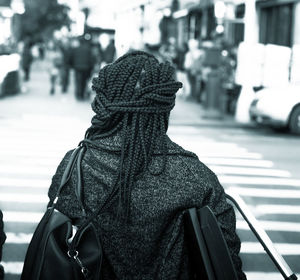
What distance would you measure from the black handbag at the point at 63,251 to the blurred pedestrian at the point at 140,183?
8 cm

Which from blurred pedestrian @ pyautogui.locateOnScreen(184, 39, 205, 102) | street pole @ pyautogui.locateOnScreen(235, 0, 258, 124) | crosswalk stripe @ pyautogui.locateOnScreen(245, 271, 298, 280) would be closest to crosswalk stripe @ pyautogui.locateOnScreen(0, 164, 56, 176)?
crosswalk stripe @ pyautogui.locateOnScreen(245, 271, 298, 280)

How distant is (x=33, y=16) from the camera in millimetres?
59750

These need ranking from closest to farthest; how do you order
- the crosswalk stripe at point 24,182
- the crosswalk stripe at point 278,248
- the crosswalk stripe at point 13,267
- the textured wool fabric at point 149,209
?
1. the textured wool fabric at point 149,209
2. the crosswalk stripe at point 13,267
3. the crosswalk stripe at point 278,248
4. the crosswalk stripe at point 24,182

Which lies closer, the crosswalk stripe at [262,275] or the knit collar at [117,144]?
the knit collar at [117,144]

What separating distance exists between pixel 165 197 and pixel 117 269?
29cm

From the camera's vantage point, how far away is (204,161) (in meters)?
9.97

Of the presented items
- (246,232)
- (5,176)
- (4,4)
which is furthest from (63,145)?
(4,4)

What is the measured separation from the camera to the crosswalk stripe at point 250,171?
30.3 feet

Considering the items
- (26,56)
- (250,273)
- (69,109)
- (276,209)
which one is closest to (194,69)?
(69,109)

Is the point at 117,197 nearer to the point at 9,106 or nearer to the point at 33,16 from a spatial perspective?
the point at 9,106

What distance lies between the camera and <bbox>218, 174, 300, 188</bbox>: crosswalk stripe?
→ 8.52 m

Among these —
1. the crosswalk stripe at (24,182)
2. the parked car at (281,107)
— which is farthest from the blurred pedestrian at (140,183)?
the parked car at (281,107)

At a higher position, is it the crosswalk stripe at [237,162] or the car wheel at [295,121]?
the car wheel at [295,121]

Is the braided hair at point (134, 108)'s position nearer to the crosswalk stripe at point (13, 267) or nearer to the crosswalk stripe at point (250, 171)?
the crosswalk stripe at point (13, 267)
